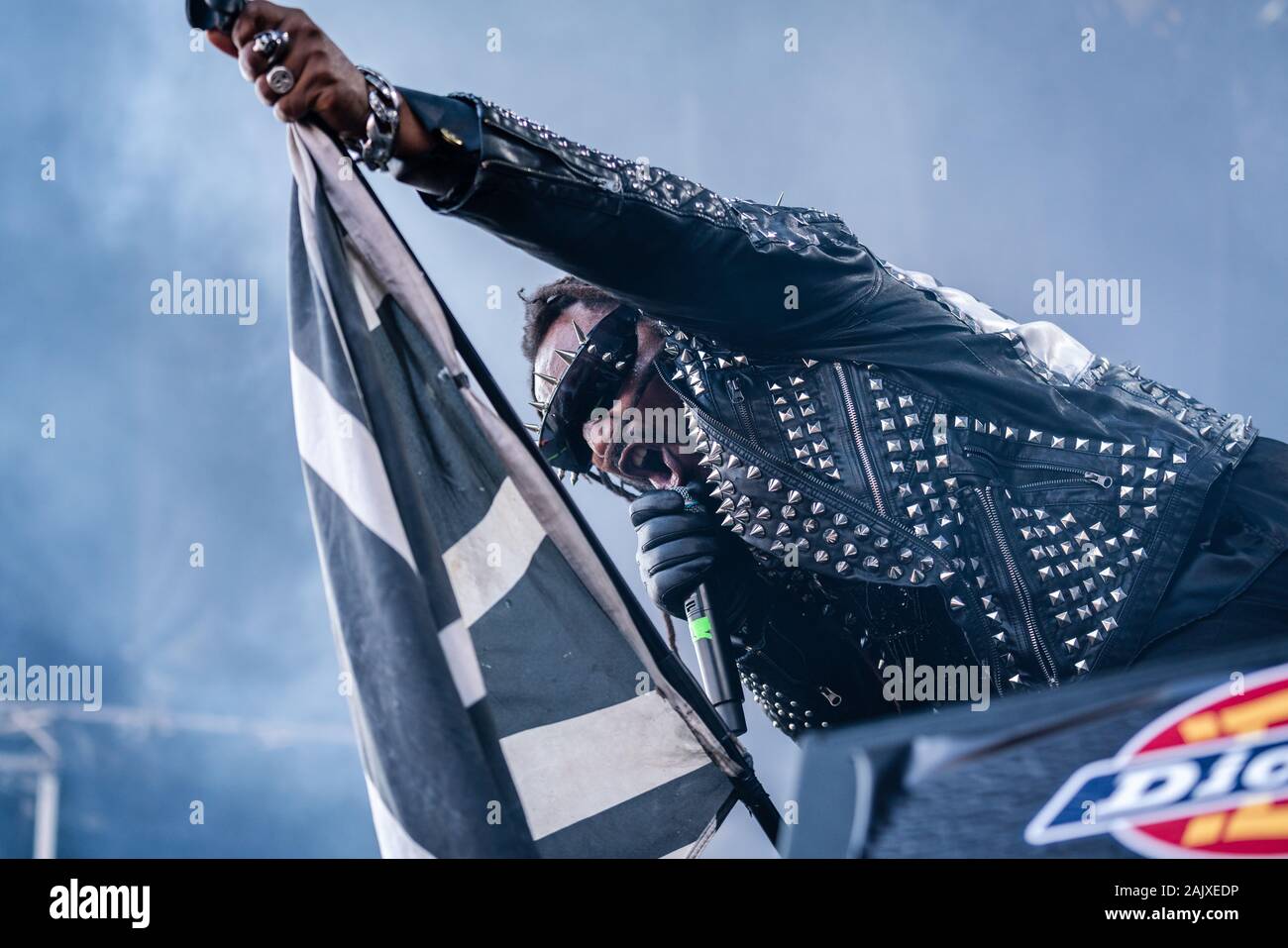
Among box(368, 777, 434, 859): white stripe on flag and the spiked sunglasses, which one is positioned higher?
the spiked sunglasses

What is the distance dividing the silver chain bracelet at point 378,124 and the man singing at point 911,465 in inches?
13.7

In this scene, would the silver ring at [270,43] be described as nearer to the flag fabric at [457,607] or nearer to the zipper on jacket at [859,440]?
the flag fabric at [457,607]

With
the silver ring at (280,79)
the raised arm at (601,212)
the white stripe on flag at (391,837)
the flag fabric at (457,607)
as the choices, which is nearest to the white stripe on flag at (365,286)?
the flag fabric at (457,607)

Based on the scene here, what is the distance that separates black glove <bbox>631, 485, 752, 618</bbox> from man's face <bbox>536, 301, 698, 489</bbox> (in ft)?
0.39

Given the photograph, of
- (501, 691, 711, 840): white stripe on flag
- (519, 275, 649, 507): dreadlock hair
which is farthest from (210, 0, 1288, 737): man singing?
(501, 691, 711, 840): white stripe on flag

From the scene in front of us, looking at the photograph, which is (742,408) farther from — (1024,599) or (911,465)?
(1024,599)

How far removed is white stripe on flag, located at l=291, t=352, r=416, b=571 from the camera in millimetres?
1684

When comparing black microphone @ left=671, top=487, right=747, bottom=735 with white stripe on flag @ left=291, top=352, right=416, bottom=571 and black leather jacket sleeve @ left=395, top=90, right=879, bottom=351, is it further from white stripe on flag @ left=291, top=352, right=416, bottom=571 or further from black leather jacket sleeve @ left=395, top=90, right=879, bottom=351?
white stripe on flag @ left=291, top=352, right=416, bottom=571

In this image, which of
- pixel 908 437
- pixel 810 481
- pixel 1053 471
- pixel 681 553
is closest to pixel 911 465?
pixel 908 437

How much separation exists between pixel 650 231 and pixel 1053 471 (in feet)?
3.34

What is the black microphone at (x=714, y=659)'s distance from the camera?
8.98ft

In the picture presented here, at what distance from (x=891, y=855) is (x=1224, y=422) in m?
1.58

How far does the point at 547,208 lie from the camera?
6.64ft

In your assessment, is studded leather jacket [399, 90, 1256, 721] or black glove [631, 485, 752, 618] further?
black glove [631, 485, 752, 618]
